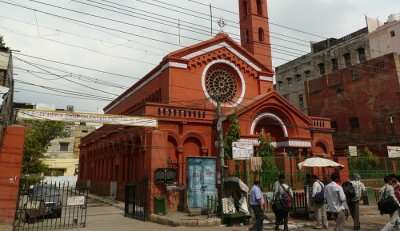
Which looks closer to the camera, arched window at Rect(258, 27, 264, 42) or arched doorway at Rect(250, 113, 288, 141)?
arched doorway at Rect(250, 113, 288, 141)

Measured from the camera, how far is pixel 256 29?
1199 inches

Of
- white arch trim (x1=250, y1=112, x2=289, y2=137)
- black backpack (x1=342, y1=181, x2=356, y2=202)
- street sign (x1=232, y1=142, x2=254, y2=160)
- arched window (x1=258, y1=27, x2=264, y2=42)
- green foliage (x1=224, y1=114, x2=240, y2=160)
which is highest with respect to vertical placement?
arched window (x1=258, y1=27, x2=264, y2=42)

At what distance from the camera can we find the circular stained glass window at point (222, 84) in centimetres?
2523

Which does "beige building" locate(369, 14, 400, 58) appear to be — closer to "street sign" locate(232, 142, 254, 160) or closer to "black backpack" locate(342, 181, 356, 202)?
"street sign" locate(232, 142, 254, 160)

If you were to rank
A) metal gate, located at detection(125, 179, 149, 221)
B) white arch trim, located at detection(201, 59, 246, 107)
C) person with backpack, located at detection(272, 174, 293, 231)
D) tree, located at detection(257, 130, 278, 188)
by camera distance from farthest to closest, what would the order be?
white arch trim, located at detection(201, 59, 246, 107), tree, located at detection(257, 130, 278, 188), metal gate, located at detection(125, 179, 149, 221), person with backpack, located at detection(272, 174, 293, 231)

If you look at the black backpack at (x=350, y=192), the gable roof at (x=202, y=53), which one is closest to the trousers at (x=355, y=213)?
the black backpack at (x=350, y=192)

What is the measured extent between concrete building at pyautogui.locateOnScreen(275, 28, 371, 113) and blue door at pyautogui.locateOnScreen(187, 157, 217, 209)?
90.7ft

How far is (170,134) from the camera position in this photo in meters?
20.0

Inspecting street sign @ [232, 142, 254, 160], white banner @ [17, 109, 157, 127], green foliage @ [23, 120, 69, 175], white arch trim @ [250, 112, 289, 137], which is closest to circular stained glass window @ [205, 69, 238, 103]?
white arch trim @ [250, 112, 289, 137]

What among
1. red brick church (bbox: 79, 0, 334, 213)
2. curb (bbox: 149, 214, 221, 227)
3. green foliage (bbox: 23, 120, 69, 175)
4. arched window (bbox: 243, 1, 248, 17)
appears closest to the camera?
curb (bbox: 149, 214, 221, 227)

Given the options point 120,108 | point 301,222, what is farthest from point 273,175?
point 120,108

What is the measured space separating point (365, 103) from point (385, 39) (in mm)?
7634

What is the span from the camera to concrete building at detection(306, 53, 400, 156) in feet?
103

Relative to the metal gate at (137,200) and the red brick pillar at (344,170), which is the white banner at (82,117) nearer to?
the metal gate at (137,200)
